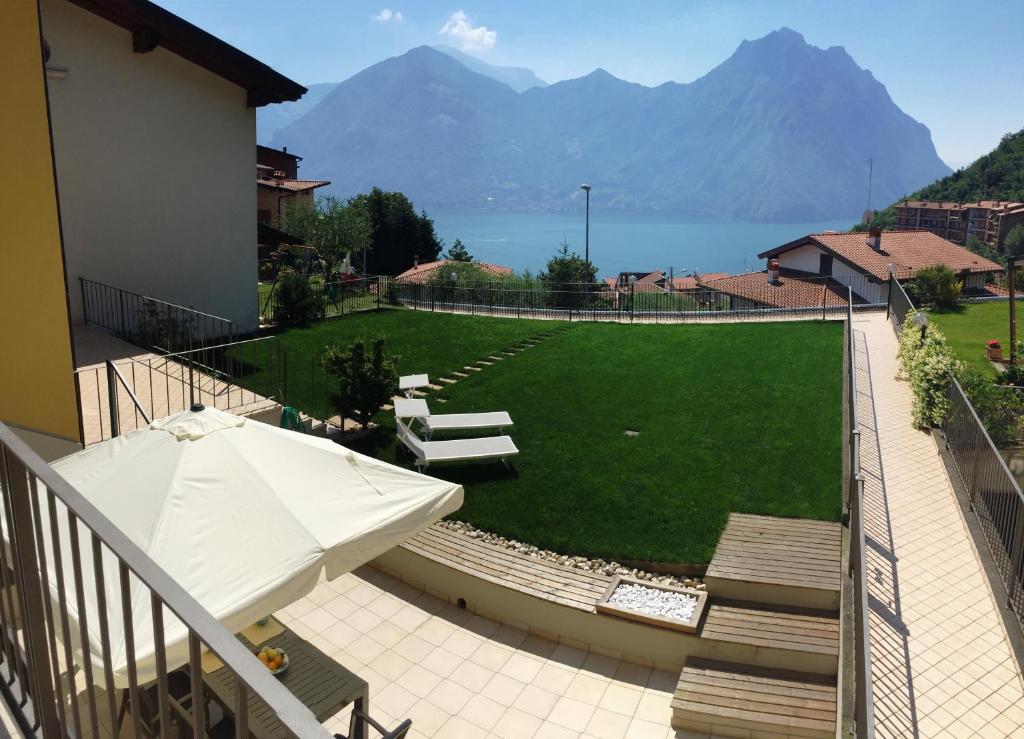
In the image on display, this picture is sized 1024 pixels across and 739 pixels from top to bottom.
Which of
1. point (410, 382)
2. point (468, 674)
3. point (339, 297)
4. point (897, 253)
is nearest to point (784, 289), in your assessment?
point (897, 253)

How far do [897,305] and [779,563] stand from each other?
1429cm

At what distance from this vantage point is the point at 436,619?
8914mm

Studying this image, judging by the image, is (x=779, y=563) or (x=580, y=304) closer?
(x=779, y=563)

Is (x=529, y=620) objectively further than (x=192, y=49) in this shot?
No

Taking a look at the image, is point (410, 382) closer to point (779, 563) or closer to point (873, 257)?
point (779, 563)

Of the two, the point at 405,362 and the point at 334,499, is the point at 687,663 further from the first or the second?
the point at 405,362

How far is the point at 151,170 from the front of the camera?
1662cm

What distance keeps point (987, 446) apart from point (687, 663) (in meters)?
4.93

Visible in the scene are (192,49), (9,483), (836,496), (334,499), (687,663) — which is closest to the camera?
(9,483)

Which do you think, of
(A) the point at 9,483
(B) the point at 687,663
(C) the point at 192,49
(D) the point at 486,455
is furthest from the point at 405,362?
(A) the point at 9,483

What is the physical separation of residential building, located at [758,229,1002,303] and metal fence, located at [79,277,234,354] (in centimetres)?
3313

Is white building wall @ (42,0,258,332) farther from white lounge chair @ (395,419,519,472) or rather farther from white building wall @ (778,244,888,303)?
white building wall @ (778,244,888,303)

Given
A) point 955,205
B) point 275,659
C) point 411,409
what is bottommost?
point 275,659

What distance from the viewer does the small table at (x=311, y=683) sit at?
5551mm
